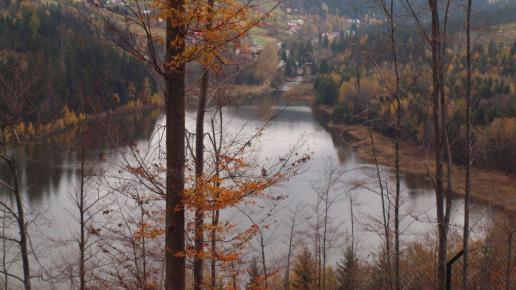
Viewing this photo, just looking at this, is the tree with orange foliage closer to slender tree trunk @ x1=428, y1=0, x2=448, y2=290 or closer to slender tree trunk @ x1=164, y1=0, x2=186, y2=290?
slender tree trunk @ x1=164, y1=0, x2=186, y2=290

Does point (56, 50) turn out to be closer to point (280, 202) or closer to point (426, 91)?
point (280, 202)

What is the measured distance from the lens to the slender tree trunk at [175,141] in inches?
138

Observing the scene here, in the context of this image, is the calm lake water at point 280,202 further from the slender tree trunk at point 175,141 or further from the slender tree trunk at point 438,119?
the slender tree trunk at point 175,141

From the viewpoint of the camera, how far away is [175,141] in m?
3.62

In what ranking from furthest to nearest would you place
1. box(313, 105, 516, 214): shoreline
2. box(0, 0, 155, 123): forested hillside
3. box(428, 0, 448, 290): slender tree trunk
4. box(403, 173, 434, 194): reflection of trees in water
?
box(0, 0, 155, 123): forested hillside < box(403, 173, 434, 194): reflection of trees in water < box(313, 105, 516, 214): shoreline < box(428, 0, 448, 290): slender tree trunk

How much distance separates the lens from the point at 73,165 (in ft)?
85.4

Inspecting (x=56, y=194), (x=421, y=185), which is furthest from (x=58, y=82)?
(x=421, y=185)

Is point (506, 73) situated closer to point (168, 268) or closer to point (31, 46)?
point (31, 46)

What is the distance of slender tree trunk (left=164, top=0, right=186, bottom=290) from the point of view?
3.51 metres

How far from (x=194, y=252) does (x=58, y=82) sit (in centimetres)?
3764

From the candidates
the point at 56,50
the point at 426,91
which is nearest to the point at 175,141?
the point at 426,91

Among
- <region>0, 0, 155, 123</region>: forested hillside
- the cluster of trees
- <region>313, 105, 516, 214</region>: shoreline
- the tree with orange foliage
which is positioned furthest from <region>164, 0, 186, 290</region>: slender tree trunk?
<region>0, 0, 155, 123</region>: forested hillside

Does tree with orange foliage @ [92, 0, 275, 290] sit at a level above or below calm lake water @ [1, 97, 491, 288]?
above

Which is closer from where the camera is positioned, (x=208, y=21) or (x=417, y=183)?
(x=208, y=21)
